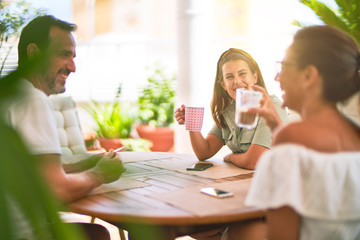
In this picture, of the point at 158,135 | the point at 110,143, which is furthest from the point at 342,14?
the point at 158,135

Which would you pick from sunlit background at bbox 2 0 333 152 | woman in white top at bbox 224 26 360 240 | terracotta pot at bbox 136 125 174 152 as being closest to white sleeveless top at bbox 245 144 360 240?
woman in white top at bbox 224 26 360 240

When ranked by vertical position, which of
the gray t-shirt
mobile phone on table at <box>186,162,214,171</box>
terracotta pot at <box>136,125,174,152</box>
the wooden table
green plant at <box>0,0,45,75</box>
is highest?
green plant at <box>0,0,45,75</box>

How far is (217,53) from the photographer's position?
227 inches

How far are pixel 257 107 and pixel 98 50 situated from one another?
5.45 metres

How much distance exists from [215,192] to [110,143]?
3665 mm

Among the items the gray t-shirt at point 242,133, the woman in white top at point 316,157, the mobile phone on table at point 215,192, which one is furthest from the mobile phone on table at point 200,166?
the woman in white top at point 316,157

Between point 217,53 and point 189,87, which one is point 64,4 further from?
point 217,53

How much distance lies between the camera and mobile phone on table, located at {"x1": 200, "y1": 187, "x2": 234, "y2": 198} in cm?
133

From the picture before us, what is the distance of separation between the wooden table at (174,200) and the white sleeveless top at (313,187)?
0.77 feet

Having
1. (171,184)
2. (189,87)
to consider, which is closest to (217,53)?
(189,87)

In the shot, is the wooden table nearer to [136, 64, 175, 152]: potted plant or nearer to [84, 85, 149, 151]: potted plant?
[84, 85, 149, 151]: potted plant

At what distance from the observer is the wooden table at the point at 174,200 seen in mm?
1146

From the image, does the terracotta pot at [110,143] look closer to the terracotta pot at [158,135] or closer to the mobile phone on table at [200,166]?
the terracotta pot at [158,135]

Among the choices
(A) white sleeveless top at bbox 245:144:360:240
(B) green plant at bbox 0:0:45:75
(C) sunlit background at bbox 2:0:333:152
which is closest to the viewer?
(B) green plant at bbox 0:0:45:75
